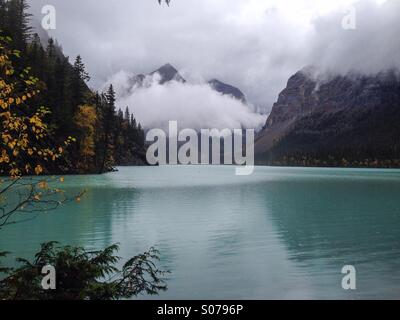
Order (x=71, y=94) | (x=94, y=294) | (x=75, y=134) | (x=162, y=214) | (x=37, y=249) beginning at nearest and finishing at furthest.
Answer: (x=94, y=294), (x=37, y=249), (x=162, y=214), (x=75, y=134), (x=71, y=94)

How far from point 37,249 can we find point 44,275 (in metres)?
10.8

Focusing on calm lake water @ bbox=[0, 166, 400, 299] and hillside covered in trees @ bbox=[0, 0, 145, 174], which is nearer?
calm lake water @ bbox=[0, 166, 400, 299]

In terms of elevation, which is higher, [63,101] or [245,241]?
[63,101]

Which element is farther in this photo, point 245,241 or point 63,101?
point 63,101

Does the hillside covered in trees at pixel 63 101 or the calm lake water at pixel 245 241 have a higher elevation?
the hillside covered in trees at pixel 63 101

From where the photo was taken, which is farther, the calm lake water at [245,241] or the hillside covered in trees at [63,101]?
the hillside covered in trees at [63,101]

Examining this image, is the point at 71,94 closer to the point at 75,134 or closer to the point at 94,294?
the point at 75,134

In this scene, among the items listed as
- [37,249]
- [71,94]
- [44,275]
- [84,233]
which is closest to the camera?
[44,275]

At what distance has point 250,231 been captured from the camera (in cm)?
2625

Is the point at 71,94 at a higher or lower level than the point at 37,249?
higher

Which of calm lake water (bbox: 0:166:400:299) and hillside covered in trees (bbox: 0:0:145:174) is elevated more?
hillside covered in trees (bbox: 0:0:145:174)

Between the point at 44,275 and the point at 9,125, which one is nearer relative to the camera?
the point at 9,125
